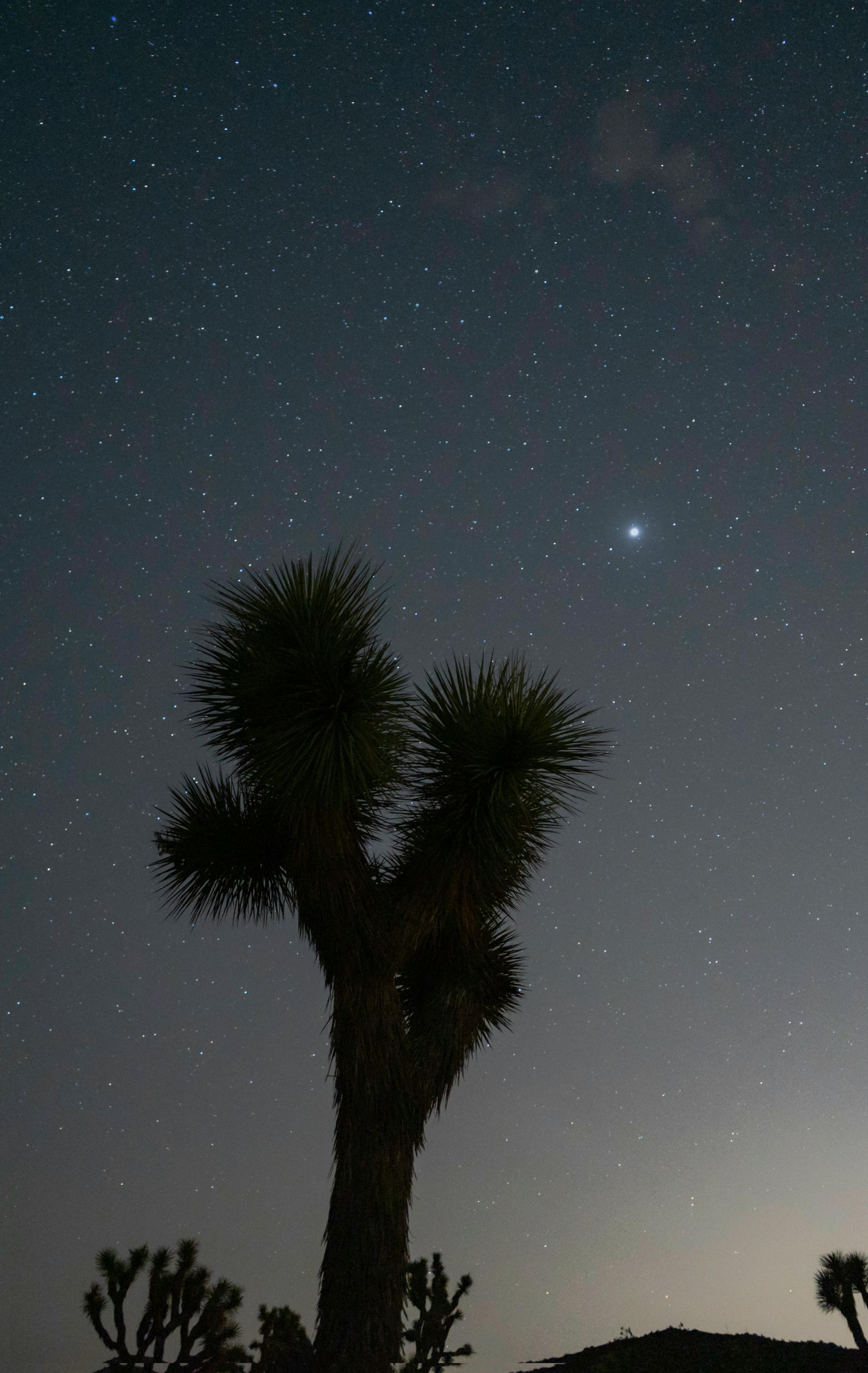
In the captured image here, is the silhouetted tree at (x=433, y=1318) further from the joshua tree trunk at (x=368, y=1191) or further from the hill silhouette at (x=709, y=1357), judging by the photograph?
the joshua tree trunk at (x=368, y=1191)

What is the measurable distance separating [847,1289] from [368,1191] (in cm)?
1025

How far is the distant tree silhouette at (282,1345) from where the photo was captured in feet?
19.7

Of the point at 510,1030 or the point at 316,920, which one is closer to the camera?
the point at 316,920

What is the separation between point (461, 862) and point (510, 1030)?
2.58 m

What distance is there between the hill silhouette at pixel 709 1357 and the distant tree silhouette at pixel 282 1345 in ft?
15.2

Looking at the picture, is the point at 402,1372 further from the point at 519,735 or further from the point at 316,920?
the point at 519,735

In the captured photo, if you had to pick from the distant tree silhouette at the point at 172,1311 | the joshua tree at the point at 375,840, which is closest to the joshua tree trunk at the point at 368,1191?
the joshua tree at the point at 375,840

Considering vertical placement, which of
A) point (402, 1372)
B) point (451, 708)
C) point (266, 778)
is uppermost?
point (451, 708)

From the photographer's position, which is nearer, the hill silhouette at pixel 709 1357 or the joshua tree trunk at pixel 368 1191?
the joshua tree trunk at pixel 368 1191

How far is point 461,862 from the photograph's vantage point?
283 inches

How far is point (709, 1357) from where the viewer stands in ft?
45.3

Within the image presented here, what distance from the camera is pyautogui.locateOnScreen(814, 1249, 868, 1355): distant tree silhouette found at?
12727 millimetres

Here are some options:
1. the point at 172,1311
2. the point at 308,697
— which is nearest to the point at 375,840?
the point at 308,697

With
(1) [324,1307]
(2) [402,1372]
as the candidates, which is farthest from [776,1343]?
(1) [324,1307]
